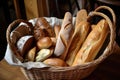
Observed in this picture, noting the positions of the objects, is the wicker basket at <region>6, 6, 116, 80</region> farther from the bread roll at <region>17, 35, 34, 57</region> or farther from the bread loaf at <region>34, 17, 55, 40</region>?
the bread loaf at <region>34, 17, 55, 40</region>

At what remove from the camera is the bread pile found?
2.25 feet

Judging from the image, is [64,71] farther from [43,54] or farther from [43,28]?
[43,28]

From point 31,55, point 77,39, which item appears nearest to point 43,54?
point 31,55

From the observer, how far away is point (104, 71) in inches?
30.2

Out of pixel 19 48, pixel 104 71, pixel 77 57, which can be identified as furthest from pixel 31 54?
pixel 104 71

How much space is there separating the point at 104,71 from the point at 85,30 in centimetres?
19

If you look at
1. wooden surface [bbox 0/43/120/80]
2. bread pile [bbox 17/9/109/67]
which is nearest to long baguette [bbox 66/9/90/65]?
bread pile [bbox 17/9/109/67]

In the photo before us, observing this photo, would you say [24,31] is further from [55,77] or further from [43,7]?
[43,7]

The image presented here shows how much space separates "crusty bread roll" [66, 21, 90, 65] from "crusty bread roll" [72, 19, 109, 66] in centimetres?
2

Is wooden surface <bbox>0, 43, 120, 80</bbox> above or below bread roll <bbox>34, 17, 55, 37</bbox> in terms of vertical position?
below

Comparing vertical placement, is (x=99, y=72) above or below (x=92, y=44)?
below

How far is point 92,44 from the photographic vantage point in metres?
0.71

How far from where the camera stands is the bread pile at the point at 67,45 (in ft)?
2.25

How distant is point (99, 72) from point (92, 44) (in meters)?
0.14
